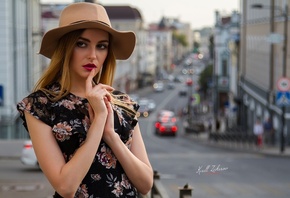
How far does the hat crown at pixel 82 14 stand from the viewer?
3.57 meters

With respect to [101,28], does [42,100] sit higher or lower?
lower

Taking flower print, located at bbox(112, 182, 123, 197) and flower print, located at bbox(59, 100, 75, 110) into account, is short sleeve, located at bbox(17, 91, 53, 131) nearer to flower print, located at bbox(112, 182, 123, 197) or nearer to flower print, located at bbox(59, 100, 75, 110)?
flower print, located at bbox(59, 100, 75, 110)

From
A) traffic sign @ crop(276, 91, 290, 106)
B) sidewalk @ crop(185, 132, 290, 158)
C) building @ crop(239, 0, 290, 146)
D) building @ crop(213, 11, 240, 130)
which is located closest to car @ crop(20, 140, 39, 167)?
sidewalk @ crop(185, 132, 290, 158)

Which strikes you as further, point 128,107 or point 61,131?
point 128,107

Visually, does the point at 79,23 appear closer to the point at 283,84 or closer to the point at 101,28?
the point at 101,28

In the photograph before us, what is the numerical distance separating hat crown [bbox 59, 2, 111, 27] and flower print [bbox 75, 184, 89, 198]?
760 millimetres

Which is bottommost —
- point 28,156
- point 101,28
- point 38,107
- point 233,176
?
point 233,176

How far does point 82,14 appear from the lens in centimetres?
358

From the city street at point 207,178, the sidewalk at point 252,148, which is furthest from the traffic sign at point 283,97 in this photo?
the city street at point 207,178

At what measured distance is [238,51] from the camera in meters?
62.4

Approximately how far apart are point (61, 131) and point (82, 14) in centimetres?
57

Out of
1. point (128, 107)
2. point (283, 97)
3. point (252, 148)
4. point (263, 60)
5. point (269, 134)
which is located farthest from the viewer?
point (263, 60)

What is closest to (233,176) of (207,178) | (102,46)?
(207,178)

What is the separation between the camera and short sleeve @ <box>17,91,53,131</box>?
3.46m
